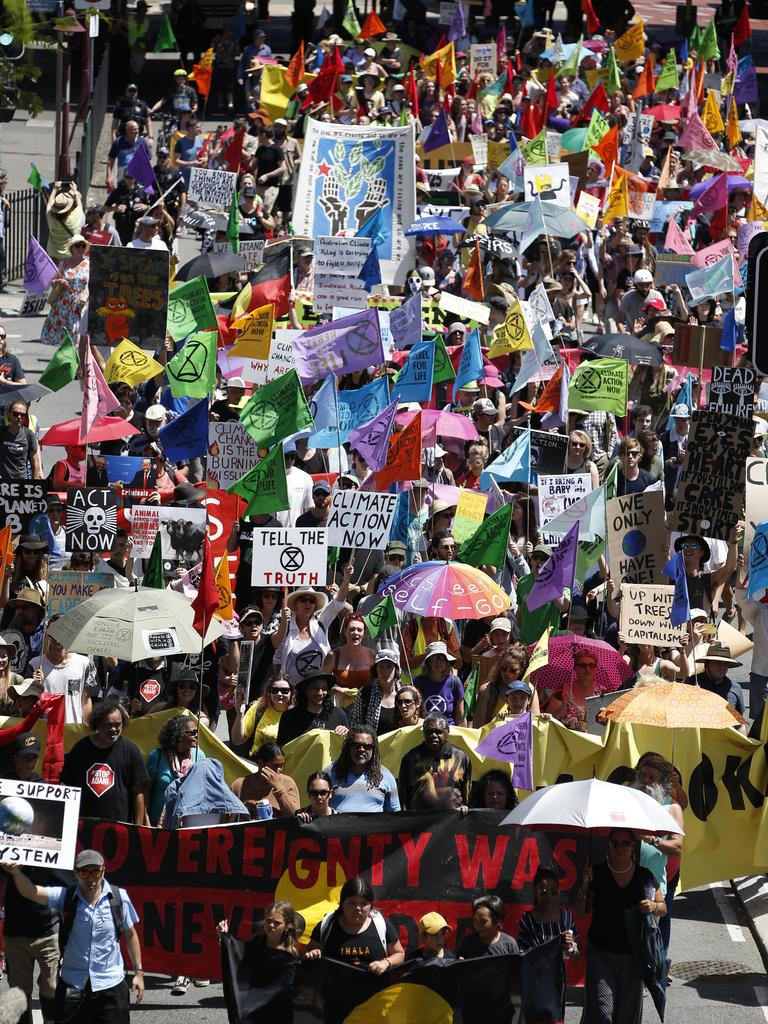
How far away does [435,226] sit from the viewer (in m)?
22.8

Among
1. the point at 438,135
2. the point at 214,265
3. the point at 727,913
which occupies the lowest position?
the point at 727,913

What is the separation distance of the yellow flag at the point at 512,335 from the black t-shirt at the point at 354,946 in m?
9.05

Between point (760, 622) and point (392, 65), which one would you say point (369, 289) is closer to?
point (760, 622)

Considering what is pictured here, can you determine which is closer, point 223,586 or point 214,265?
point 223,586

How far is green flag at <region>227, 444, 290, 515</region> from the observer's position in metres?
14.1

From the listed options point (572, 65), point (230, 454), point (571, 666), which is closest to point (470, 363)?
point (230, 454)

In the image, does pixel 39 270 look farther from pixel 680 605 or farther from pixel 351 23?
pixel 351 23

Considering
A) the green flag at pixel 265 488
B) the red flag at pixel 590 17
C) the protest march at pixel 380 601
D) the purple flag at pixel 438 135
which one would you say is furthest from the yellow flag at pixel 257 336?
the red flag at pixel 590 17

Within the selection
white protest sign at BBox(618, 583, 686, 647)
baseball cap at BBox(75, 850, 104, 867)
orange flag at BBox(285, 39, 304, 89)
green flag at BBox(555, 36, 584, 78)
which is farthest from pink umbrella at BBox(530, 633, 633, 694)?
green flag at BBox(555, 36, 584, 78)

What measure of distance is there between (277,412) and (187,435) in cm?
71

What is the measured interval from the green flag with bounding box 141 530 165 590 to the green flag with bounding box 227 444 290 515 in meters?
1.03

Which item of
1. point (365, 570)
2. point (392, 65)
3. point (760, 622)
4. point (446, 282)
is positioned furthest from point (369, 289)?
point (392, 65)

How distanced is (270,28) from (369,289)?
24608 millimetres

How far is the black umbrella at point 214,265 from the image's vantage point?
840 inches
